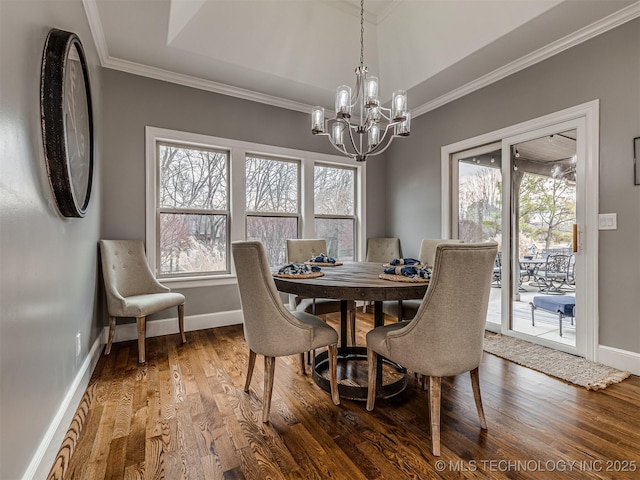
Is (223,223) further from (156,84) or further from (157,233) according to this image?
(156,84)

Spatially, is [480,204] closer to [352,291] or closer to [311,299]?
[311,299]

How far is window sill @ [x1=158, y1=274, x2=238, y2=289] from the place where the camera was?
3.31m

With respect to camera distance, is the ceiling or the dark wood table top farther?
the ceiling

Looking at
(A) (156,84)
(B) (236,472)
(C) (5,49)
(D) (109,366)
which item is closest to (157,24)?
(A) (156,84)

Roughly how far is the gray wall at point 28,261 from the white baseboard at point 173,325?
4.17 ft

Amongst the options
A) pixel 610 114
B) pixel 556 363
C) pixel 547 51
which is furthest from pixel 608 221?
pixel 547 51

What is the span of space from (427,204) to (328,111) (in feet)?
5.93

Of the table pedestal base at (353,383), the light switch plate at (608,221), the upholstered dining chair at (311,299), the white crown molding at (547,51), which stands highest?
the white crown molding at (547,51)

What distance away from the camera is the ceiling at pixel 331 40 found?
2.46m

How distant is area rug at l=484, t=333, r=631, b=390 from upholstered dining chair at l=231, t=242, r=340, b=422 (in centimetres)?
189

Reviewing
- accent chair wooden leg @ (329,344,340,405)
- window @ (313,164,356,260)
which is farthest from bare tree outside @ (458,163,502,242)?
accent chair wooden leg @ (329,344,340,405)

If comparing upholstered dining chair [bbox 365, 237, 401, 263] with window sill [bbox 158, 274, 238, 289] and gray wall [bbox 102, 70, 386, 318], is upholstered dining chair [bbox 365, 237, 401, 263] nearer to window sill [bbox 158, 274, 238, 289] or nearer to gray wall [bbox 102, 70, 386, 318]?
gray wall [bbox 102, 70, 386, 318]

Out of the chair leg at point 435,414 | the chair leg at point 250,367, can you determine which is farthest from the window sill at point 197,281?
the chair leg at point 435,414

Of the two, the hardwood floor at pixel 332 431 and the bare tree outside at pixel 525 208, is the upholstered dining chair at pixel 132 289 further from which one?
the bare tree outside at pixel 525 208
